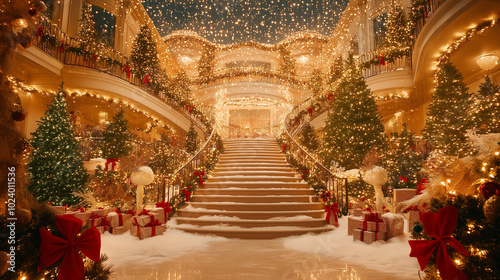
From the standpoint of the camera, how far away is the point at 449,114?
927 cm

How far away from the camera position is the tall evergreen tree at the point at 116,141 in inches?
407

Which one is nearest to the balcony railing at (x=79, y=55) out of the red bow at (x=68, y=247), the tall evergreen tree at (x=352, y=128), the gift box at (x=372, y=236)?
the tall evergreen tree at (x=352, y=128)

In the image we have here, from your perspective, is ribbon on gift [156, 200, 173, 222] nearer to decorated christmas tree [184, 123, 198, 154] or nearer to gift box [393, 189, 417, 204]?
gift box [393, 189, 417, 204]

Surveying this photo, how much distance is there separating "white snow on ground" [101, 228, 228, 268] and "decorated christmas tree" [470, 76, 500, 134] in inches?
316

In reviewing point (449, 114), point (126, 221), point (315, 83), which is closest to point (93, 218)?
point (126, 221)

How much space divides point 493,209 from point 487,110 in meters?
8.85

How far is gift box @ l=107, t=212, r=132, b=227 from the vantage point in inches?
237

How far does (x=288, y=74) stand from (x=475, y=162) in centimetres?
2211

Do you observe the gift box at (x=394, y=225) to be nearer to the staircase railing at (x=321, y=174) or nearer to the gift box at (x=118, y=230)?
the staircase railing at (x=321, y=174)

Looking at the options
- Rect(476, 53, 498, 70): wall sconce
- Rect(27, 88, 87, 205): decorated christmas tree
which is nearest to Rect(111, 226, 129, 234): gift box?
Rect(27, 88, 87, 205): decorated christmas tree

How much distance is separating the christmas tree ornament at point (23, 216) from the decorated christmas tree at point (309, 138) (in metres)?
Answer: 13.5

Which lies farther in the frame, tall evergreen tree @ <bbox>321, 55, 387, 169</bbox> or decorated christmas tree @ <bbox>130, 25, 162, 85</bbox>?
decorated christmas tree @ <bbox>130, 25, 162, 85</bbox>

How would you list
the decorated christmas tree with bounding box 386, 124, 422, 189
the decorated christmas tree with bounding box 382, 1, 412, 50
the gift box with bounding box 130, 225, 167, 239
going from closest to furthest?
the gift box with bounding box 130, 225, 167, 239 < the decorated christmas tree with bounding box 386, 124, 422, 189 < the decorated christmas tree with bounding box 382, 1, 412, 50

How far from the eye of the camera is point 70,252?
1699 mm
